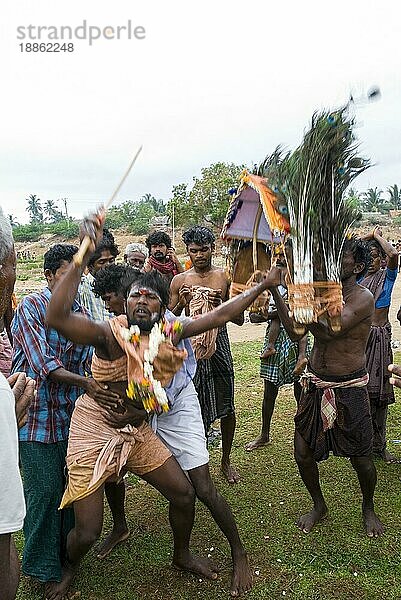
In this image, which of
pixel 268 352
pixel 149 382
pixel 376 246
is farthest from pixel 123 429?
pixel 376 246

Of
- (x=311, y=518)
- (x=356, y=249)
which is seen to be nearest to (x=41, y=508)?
(x=311, y=518)

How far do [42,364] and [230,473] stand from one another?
220cm

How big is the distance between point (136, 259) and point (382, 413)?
2637 mm

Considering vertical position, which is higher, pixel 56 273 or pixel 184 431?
pixel 56 273

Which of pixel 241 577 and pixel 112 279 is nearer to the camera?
pixel 241 577

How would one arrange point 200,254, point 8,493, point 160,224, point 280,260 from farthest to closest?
point 160,224 < point 200,254 < point 280,260 < point 8,493

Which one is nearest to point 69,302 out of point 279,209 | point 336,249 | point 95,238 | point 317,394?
point 95,238

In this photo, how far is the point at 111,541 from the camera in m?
3.80

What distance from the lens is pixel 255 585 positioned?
3.38 metres

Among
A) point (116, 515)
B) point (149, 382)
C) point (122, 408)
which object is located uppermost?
point (149, 382)

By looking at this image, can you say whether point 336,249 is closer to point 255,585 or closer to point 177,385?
point 177,385

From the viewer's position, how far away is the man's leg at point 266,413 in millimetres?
5277

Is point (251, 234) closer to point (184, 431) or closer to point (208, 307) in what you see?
point (208, 307)

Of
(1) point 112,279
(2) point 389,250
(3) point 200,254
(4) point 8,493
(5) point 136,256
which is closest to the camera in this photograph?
(4) point 8,493
